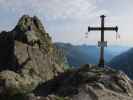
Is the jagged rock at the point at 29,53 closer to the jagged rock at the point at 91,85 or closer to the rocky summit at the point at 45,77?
the rocky summit at the point at 45,77

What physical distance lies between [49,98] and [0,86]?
954 centimetres

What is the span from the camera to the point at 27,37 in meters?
57.7

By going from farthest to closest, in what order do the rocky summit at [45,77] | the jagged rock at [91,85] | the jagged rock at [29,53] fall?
the jagged rock at [29,53] → the rocky summit at [45,77] → the jagged rock at [91,85]

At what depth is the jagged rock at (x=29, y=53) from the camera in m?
50.7

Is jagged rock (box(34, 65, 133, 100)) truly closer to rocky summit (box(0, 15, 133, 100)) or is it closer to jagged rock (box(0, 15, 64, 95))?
rocky summit (box(0, 15, 133, 100))

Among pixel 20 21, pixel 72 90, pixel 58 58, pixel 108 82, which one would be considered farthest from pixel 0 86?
pixel 20 21

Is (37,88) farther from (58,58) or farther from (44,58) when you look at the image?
(58,58)

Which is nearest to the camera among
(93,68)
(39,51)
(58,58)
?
(93,68)

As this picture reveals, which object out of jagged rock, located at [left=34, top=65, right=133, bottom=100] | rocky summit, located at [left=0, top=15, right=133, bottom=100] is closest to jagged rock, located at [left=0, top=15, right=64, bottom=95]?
rocky summit, located at [left=0, top=15, right=133, bottom=100]

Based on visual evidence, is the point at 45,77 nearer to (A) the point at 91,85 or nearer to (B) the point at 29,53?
(B) the point at 29,53

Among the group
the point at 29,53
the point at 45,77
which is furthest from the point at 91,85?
the point at 29,53

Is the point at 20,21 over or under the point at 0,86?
over

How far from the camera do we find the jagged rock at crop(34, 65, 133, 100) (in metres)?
28.4

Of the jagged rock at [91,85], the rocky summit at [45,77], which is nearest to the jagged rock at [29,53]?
the rocky summit at [45,77]
